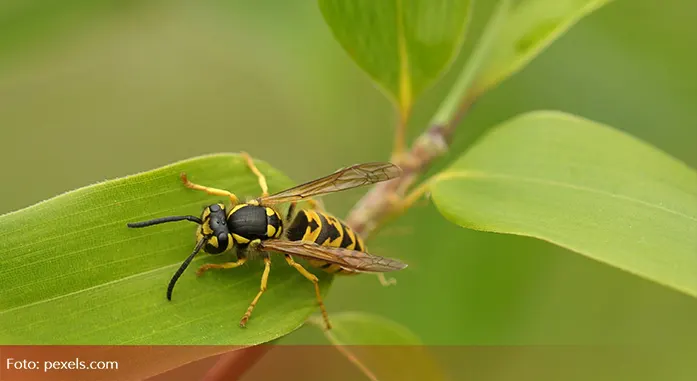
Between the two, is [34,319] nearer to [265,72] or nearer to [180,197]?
[180,197]

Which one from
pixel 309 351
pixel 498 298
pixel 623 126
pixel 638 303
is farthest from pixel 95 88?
pixel 638 303

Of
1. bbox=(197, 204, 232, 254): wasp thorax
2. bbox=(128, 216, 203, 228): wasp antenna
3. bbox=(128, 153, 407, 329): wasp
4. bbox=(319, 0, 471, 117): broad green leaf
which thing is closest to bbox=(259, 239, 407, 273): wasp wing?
bbox=(128, 153, 407, 329): wasp

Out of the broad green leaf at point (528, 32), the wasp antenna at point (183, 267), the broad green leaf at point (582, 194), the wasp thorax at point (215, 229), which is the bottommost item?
the wasp antenna at point (183, 267)

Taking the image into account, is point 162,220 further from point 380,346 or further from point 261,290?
point 380,346

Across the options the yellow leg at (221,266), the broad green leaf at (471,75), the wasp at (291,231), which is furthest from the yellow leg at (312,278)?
the broad green leaf at (471,75)

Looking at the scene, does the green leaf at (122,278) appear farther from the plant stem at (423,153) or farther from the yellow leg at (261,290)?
the plant stem at (423,153)

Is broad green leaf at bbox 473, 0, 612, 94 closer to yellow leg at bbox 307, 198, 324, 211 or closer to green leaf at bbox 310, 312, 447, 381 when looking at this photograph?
yellow leg at bbox 307, 198, 324, 211

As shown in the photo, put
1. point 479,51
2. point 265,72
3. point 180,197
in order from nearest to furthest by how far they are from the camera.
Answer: point 180,197 → point 479,51 → point 265,72
